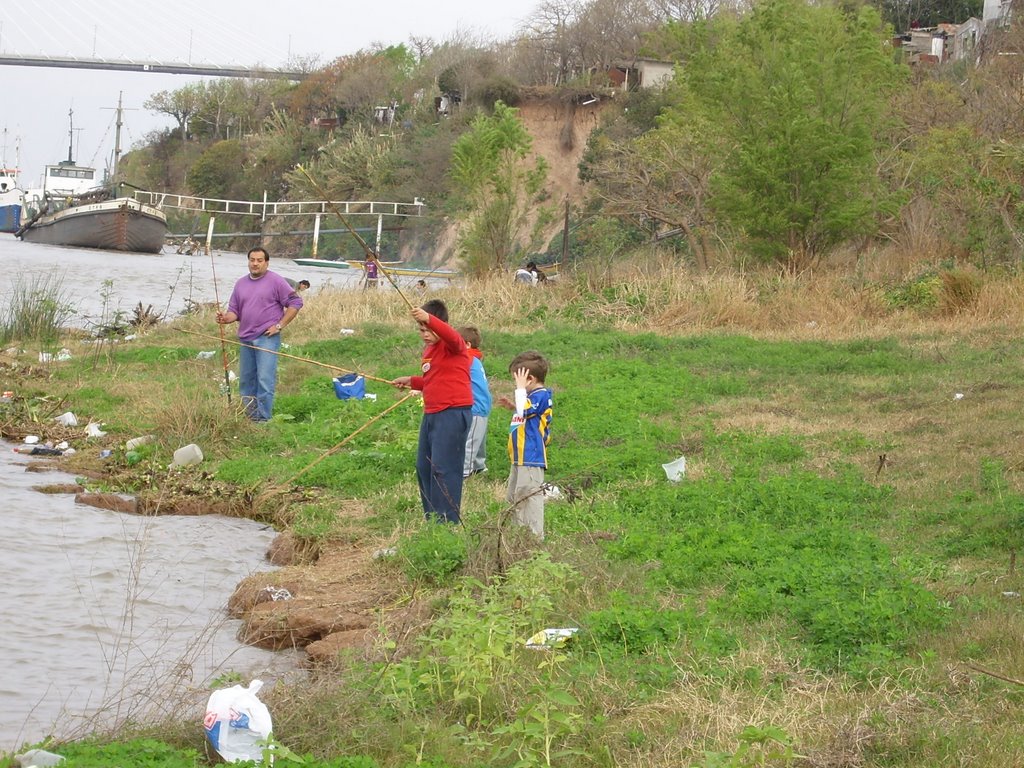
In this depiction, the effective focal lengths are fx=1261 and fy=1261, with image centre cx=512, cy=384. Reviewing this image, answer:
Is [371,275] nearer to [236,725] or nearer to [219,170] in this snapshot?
[236,725]

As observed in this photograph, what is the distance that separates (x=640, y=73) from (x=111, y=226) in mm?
25548

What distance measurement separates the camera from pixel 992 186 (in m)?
21.8

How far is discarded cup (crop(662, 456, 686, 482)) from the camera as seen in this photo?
10102 millimetres

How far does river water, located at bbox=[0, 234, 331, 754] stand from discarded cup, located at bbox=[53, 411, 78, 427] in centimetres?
98

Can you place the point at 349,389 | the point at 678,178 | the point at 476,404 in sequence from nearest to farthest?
the point at 476,404
the point at 349,389
the point at 678,178

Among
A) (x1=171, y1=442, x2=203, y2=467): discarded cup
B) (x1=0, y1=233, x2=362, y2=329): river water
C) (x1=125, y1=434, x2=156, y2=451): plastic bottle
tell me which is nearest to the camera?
(x1=171, y1=442, x2=203, y2=467): discarded cup

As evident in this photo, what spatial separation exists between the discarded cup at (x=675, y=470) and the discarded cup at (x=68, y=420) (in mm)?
6970

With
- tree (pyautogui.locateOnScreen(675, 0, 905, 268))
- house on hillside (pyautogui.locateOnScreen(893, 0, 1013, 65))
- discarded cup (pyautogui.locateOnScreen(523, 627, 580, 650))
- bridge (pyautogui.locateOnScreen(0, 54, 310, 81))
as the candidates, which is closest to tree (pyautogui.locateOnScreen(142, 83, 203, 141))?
bridge (pyautogui.locateOnScreen(0, 54, 310, 81))

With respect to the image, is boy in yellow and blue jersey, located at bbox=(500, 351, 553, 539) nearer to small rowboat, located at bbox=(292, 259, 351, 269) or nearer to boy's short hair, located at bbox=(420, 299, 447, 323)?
boy's short hair, located at bbox=(420, 299, 447, 323)

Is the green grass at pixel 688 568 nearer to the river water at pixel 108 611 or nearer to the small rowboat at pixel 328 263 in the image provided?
the river water at pixel 108 611

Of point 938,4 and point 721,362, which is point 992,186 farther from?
point 938,4

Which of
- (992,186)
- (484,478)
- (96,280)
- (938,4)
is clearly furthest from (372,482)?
(938,4)

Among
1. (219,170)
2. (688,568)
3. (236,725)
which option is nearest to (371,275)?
(688,568)

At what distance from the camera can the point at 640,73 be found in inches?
2370
